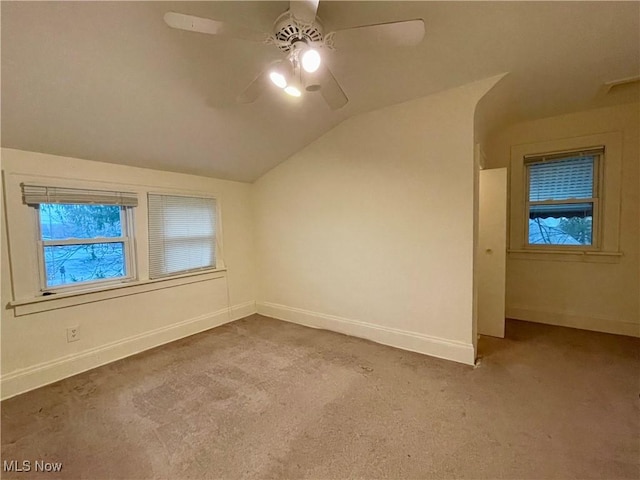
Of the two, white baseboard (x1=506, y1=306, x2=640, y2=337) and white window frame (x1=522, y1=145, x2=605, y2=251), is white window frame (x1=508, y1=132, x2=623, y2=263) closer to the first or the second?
white window frame (x1=522, y1=145, x2=605, y2=251)

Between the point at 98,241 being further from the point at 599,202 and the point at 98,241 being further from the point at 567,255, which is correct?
the point at 599,202

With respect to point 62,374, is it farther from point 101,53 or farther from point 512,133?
point 512,133

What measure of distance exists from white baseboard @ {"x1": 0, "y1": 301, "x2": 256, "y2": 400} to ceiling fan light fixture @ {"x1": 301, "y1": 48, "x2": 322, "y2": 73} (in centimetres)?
290

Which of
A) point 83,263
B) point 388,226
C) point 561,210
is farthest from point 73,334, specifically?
point 561,210

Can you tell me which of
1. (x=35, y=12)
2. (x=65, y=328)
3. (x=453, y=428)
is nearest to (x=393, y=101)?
(x=35, y=12)

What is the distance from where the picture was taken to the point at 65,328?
2.40m

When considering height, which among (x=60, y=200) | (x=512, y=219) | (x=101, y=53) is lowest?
(x=512, y=219)

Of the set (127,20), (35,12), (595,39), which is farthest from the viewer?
(595,39)

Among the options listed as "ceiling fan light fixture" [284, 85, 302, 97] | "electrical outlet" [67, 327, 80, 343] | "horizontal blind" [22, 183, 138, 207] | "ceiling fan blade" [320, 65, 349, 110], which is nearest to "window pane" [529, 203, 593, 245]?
"ceiling fan blade" [320, 65, 349, 110]

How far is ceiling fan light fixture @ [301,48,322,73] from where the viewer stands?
1340 mm

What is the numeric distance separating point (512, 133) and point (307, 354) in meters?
3.62

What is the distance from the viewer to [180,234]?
3254mm

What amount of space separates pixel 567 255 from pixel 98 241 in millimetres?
5022

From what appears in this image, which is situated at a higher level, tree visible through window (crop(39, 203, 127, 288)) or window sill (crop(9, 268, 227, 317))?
tree visible through window (crop(39, 203, 127, 288))
